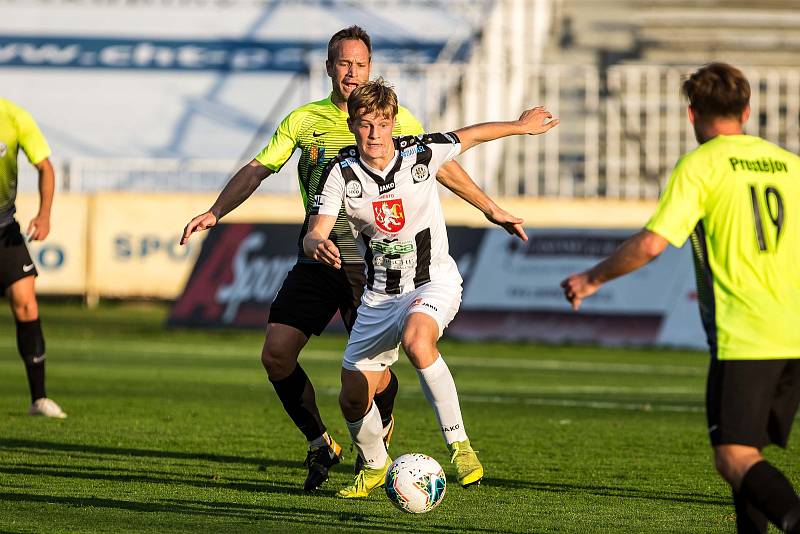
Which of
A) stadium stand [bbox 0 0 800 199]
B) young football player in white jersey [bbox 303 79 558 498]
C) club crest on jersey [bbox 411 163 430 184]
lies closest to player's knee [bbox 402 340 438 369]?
young football player in white jersey [bbox 303 79 558 498]

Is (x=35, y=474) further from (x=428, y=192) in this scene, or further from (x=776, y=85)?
(x=776, y=85)

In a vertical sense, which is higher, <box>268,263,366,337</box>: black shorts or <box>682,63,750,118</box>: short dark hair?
<box>682,63,750,118</box>: short dark hair

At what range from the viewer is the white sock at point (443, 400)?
273 inches

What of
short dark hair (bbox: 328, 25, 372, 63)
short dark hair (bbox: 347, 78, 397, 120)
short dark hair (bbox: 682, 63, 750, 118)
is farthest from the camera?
short dark hair (bbox: 328, 25, 372, 63)

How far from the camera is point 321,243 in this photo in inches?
253

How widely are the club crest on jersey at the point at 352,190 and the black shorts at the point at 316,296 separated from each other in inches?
39.7

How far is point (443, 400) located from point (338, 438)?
2949 millimetres

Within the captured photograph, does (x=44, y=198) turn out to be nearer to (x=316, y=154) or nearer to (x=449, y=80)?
(x=316, y=154)

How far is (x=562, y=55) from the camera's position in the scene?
91.5 ft

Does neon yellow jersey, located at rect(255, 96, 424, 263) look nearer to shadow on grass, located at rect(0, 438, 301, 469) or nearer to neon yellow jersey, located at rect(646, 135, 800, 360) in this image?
shadow on grass, located at rect(0, 438, 301, 469)

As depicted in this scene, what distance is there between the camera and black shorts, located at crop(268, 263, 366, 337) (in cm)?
783

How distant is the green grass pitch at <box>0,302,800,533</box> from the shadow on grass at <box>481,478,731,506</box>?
12mm

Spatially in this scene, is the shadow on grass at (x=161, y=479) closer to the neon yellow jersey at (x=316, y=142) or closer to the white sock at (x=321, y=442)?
the white sock at (x=321, y=442)

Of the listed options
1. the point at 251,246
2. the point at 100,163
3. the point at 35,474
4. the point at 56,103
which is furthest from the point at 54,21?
the point at 35,474
